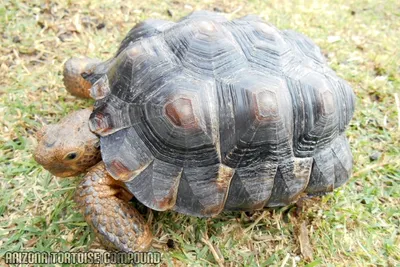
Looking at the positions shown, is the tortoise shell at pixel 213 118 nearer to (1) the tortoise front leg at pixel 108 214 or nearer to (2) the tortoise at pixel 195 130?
(2) the tortoise at pixel 195 130

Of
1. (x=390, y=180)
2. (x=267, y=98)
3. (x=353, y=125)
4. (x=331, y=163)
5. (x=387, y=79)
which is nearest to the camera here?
(x=267, y=98)

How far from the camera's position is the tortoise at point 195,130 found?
2469mm

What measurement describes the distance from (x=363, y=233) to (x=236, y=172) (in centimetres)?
129

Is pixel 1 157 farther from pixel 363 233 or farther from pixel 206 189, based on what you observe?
pixel 363 233

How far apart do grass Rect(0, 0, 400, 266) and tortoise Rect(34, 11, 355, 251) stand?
13.2 inches

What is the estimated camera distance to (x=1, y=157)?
124 inches

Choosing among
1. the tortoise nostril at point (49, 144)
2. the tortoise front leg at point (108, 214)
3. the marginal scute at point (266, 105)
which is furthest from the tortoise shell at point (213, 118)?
the tortoise nostril at point (49, 144)

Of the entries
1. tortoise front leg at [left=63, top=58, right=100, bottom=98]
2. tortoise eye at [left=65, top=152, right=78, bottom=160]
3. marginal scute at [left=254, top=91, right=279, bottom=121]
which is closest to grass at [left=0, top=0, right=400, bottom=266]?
tortoise front leg at [left=63, top=58, right=100, bottom=98]

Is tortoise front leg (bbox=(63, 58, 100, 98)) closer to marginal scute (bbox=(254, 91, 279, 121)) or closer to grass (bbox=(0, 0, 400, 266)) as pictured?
grass (bbox=(0, 0, 400, 266))

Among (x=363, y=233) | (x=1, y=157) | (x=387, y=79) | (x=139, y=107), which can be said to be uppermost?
(x=139, y=107)

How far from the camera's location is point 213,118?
8.05ft

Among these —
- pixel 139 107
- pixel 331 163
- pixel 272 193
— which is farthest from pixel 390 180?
pixel 139 107

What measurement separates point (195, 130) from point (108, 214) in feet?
2.73

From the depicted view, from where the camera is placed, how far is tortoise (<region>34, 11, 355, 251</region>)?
2469 millimetres
